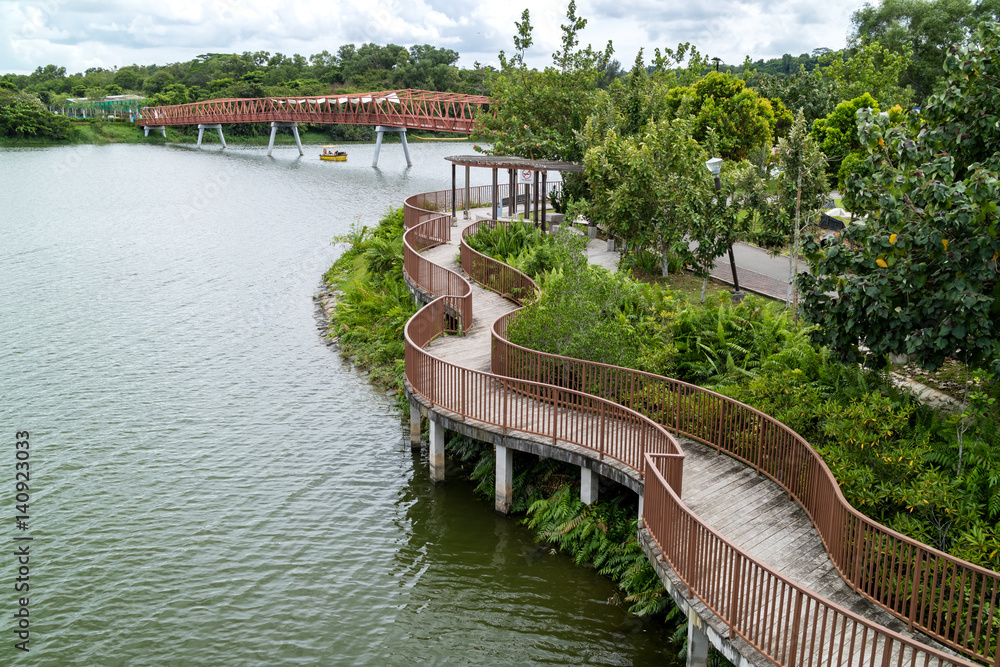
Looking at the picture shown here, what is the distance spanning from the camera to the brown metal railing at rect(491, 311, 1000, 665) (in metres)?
9.43

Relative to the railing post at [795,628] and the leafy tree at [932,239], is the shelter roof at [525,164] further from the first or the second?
the railing post at [795,628]

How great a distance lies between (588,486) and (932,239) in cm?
702

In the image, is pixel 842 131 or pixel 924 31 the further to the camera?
pixel 924 31

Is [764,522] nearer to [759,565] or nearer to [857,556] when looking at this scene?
[857,556]

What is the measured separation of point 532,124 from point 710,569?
1293 inches

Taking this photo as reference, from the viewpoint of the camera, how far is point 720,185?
25656 mm

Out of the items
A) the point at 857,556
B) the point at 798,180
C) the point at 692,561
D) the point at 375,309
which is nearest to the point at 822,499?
the point at 857,556

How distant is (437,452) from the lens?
1770cm

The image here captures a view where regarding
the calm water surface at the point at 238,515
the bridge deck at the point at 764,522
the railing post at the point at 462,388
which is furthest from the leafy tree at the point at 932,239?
the railing post at the point at 462,388

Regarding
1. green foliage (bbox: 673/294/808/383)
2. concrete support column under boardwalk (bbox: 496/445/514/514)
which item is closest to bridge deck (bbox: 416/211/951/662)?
green foliage (bbox: 673/294/808/383)

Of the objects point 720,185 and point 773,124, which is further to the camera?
point 773,124

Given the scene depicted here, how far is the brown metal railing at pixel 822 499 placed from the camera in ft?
30.9

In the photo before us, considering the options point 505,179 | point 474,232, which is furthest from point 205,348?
point 505,179

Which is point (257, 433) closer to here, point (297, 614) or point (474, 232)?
point (297, 614)
